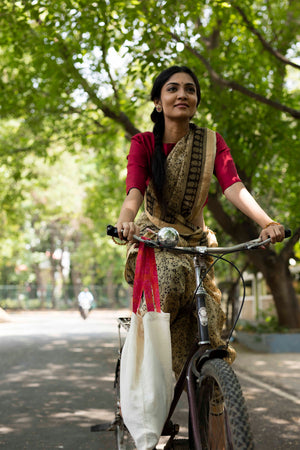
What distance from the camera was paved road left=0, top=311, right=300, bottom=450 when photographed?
4852 millimetres

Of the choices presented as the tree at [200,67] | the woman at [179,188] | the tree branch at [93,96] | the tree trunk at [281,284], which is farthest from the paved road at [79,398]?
the tree branch at [93,96]

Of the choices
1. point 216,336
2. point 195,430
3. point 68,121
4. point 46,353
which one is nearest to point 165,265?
point 216,336

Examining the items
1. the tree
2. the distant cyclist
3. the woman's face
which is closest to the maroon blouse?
the woman's face

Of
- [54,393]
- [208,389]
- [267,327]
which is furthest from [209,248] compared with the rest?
[267,327]

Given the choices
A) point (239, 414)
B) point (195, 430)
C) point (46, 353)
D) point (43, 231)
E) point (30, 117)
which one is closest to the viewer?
point (239, 414)

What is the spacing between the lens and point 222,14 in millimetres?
9086

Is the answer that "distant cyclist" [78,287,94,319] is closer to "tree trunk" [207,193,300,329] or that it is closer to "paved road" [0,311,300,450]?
"tree trunk" [207,193,300,329]

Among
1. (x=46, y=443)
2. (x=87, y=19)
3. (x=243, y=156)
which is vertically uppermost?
(x=87, y=19)

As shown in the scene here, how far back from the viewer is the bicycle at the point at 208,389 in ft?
7.72

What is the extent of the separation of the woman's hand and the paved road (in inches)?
67.7

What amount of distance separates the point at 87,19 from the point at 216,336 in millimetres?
6612

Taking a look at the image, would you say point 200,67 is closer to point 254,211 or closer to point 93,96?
point 93,96

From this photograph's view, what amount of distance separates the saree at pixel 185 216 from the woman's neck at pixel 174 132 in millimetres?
66

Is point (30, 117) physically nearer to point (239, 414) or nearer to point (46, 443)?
point (46, 443)
